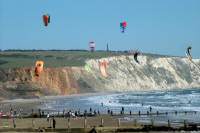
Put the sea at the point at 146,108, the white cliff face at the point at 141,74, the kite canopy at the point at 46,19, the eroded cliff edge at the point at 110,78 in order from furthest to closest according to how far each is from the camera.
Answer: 1. the white cliff face at the point at 141,74
2. the eroded cliff edge at the point at 110,78
3. the kite canopy at the point at 46,19
4. the sea at the point at 146,108

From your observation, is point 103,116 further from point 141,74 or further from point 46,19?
point 141,74

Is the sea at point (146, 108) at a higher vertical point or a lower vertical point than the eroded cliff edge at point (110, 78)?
lower

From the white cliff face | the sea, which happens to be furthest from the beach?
the white cliff face

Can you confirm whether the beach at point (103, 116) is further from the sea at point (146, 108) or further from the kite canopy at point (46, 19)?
the kite canopy at point (46, 19)

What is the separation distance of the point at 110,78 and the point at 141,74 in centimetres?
1830

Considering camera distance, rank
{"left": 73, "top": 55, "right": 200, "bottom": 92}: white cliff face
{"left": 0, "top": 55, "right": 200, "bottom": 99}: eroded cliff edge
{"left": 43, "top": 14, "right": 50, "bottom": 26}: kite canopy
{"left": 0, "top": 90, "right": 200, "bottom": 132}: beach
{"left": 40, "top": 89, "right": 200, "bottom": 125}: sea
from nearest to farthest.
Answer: {"left": 0, "top": 90, "right": 200, "bottom": 132}: beach < {"left": 40, "top": 89, "right": 200, "bottom": 125}: sea < {"left": 43, "top": 14, "right": 50, "bottom": 26}: kite canopy < {"left": 0, "top": 55, "right": 200, "bottom": 99}: eroded cliff edge < {"left": 73, "top": 55, "right": 200, "bottom": 92}: white cliff face

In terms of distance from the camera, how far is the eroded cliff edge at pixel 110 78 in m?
83.8

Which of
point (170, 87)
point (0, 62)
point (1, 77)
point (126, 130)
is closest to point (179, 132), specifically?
point (126, 130)

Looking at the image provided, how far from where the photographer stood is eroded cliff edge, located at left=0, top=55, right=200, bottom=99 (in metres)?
83.8

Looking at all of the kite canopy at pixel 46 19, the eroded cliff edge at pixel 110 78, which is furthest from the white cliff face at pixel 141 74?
the kite canopy at pixel 46 19

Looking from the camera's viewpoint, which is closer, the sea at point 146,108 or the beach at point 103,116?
the beach at point 103,116

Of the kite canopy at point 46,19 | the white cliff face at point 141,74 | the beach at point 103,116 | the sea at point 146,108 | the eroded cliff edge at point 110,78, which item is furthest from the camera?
the white cliff face at point 141,74

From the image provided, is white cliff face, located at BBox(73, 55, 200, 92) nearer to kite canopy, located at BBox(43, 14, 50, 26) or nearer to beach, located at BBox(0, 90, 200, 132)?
beach, located at BBox(0, 90, 200, 132)

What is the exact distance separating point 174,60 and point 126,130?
136043 millimetres
